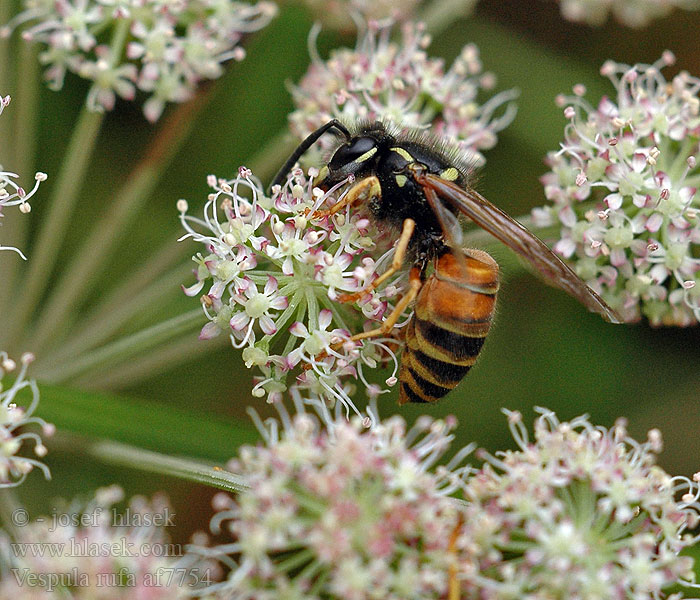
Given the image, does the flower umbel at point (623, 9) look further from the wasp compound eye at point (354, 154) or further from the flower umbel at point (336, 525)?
the flower umbel at point (336, 525)

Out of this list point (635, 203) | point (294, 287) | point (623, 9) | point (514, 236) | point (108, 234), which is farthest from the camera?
point (623, 9)

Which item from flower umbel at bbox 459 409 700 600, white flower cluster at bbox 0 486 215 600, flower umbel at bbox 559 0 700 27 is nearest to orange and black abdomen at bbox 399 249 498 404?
flower umbel at bbox 459 409 700 600

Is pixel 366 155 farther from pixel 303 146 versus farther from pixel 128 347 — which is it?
pixel 128 347

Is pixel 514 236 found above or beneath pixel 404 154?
beneath

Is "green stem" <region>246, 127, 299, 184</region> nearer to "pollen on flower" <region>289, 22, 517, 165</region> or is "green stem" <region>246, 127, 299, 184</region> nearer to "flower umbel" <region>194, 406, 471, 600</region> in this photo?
"pollen on flower" <region>289, 22, 517, 165</region>

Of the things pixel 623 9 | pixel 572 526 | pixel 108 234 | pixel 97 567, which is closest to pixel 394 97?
pixel 108 234

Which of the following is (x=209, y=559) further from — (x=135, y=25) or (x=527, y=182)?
(x=527, y=182)

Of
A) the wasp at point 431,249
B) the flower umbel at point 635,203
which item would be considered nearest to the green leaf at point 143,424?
the wasp at point 431,249

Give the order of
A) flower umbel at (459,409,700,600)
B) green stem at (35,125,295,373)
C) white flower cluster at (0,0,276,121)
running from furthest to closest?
green stem at (35,125,295,373) < white flower cluster at (0,0,276,121) < flower umbel at (459,409,700,600)
